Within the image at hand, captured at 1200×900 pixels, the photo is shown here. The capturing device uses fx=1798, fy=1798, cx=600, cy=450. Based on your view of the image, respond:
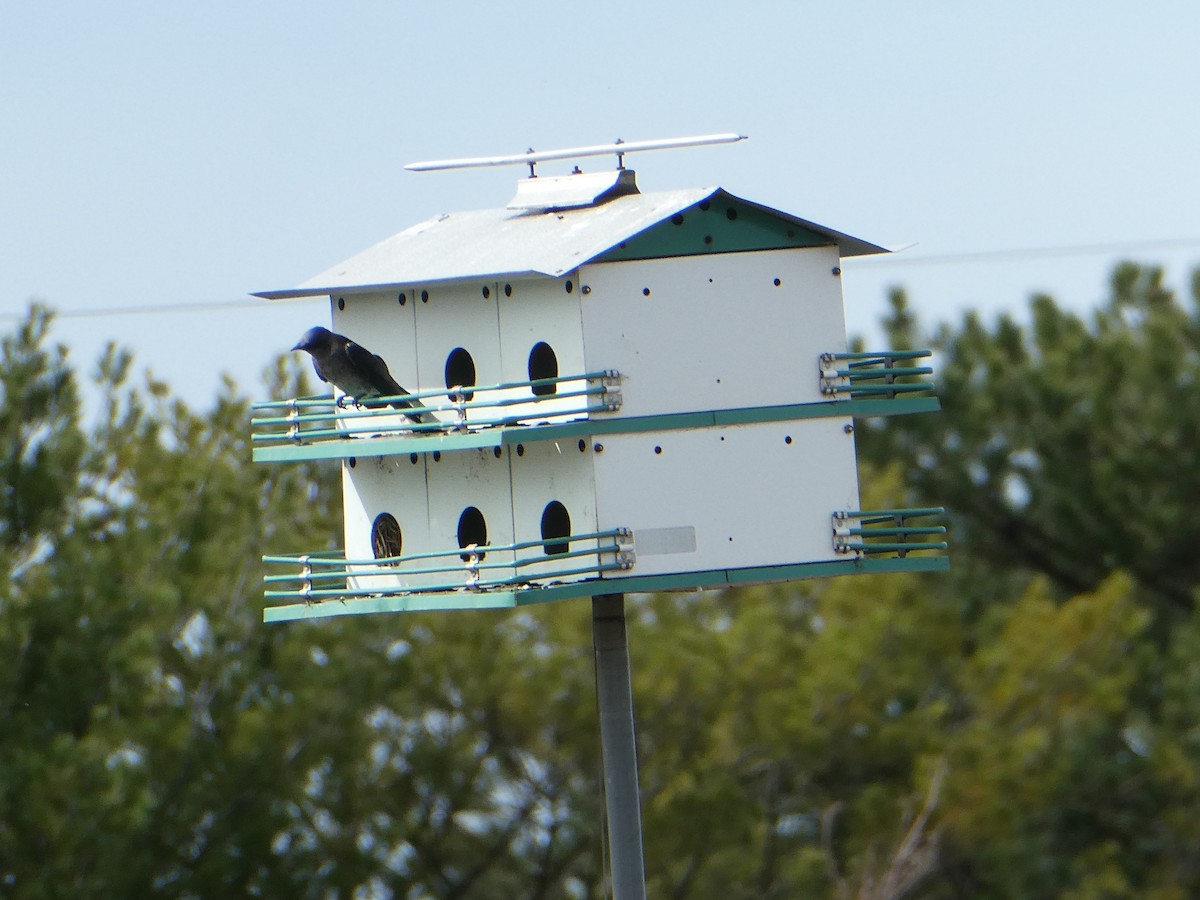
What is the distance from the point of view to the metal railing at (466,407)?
4586 millimetres

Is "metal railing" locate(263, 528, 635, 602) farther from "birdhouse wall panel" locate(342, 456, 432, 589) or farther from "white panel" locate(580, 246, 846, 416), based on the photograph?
"white panel" locate(580, 246, 846, 416)

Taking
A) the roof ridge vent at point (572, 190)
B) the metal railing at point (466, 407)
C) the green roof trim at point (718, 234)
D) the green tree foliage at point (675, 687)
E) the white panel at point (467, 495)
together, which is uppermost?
the roof ridge vent at point (572, 190)

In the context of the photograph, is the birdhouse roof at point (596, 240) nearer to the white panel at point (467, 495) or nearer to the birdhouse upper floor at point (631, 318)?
the birdhouse upper floor at point (631, 318)

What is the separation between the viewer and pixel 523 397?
4867 millimetres

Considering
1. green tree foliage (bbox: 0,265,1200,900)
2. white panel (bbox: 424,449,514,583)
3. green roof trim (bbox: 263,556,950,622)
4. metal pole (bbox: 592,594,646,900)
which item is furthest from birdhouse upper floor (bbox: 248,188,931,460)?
green tree foliage (bbox: 0,265,1200,900)

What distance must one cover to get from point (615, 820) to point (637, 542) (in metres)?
0.80

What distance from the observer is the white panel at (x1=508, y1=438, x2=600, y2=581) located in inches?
183

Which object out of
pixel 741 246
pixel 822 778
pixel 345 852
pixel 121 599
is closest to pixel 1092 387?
pixel 822 778

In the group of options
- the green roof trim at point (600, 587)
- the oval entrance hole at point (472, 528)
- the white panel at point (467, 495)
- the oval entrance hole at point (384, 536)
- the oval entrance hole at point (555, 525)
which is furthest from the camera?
the oval entrance hole at point (384, 536)

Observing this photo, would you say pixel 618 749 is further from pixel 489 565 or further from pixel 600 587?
pixel 489 565

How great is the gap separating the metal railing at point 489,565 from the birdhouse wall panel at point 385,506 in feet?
0.22

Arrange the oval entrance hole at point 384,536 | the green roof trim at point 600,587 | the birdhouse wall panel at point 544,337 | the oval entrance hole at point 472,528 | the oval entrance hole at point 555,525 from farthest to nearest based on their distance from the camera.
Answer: the oval entrance hole at point 384,536 → the oval entrance hole at point 472,528 → the oval entrance hole at point 555,525 → the birdhouse wall panel at point 544,337 → the green roof trim at point 600,587

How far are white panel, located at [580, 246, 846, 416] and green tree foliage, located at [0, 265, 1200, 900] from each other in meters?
3.92

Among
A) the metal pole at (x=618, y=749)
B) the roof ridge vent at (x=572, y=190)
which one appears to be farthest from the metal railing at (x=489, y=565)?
the roof ridge vent at (x=572, y=190)
